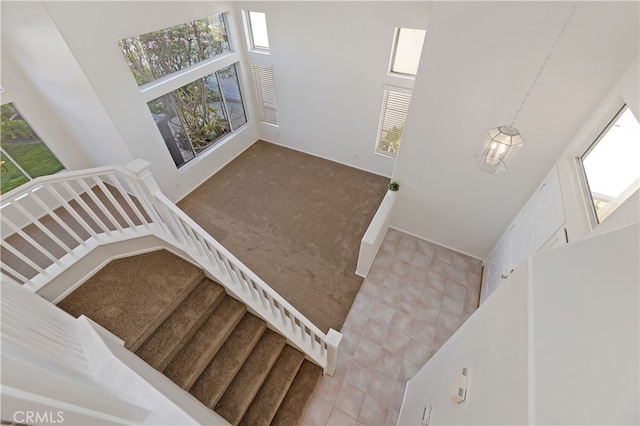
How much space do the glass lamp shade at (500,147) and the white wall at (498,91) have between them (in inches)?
33.5

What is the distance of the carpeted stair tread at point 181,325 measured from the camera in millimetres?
2357

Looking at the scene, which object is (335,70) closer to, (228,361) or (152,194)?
(152,194)

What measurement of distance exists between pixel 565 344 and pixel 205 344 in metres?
2.62

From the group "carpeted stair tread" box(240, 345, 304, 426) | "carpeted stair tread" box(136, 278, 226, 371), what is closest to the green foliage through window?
"carpeted stair tread" box(136, 278, 226, 371)

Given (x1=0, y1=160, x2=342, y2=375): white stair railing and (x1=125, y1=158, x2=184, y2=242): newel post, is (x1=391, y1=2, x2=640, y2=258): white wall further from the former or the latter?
(x1=125, y1=158, x2=184, y2=242): newel post

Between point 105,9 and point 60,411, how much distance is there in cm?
445

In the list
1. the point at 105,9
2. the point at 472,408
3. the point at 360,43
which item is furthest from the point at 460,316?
the point at 105,9

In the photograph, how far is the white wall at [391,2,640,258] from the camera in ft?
7.64

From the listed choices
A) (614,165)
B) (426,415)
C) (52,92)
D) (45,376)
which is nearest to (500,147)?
(614,165)

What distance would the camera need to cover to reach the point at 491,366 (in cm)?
135

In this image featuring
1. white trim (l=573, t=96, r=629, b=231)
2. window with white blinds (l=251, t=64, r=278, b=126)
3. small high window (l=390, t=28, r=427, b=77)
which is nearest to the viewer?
white trim (l=573, t=96, r=629, b=231)

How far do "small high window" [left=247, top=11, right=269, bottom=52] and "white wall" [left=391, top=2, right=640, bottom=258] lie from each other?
3.78 m

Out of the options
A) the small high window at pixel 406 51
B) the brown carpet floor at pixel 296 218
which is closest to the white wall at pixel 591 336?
the brown carpet floor at pixel 296 218

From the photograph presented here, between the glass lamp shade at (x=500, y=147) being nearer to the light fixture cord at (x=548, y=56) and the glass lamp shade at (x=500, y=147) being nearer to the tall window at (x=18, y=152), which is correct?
the light fixture cord at (x=548, y=56)
